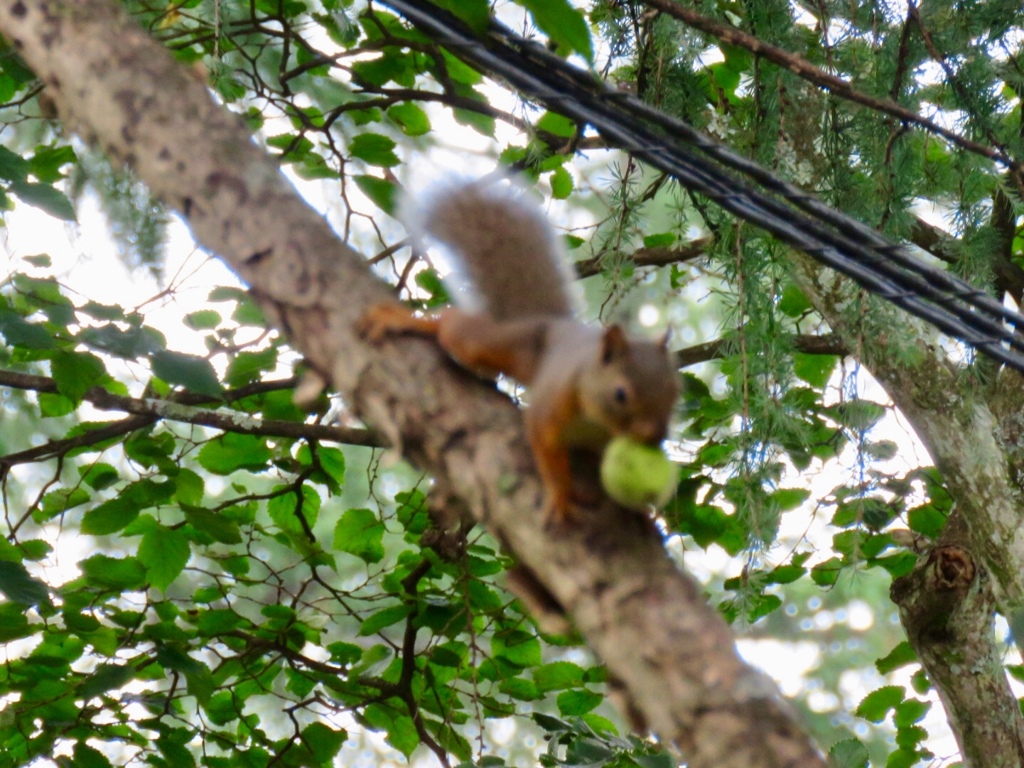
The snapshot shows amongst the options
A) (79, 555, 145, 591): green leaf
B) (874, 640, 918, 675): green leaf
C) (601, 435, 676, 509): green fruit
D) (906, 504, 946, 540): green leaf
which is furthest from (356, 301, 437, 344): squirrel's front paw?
(874, 640, 918, 675): green leaf

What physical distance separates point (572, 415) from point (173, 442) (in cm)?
173

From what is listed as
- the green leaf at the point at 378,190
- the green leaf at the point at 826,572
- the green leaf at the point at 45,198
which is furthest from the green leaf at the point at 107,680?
the green leaf at the point at 826,572

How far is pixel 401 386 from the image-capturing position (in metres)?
1.25

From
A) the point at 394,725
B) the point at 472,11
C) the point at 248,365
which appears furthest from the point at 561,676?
the point at 472,11

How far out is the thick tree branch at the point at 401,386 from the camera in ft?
2.93

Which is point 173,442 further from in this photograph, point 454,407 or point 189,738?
point 454,407

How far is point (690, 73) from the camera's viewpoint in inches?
95.0

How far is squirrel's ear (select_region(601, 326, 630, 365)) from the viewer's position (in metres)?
1.62

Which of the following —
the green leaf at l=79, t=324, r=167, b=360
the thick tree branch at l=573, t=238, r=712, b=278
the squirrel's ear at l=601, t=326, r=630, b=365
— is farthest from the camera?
the thick tree branch at l=573, t=238, r=712, b=278

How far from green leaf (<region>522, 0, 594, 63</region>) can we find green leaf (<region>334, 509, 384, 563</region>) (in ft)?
6.25

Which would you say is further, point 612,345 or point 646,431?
point 612,345

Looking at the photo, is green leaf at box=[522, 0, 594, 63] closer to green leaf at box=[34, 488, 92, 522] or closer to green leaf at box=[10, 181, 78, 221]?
green leaf at box=[10, 181, 78, 221]

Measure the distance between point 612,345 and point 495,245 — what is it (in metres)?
0.53

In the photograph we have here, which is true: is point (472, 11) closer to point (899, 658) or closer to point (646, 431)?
point (646, 431)
